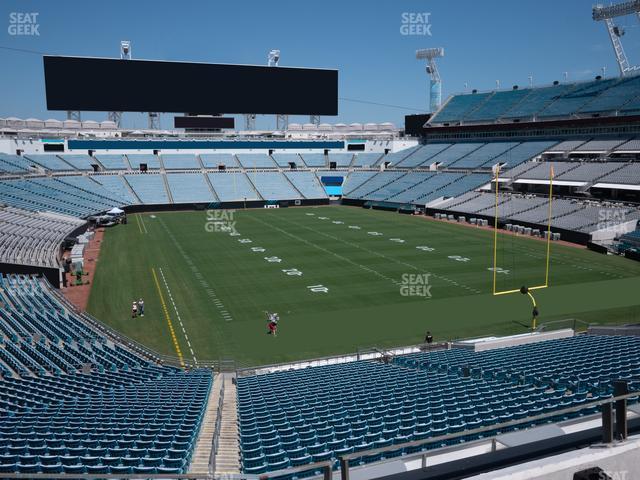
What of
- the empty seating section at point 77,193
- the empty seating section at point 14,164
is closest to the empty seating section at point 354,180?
the empty seating section at point 77,193

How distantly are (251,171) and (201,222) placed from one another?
22.5 metres

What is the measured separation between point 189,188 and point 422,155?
33452 mm

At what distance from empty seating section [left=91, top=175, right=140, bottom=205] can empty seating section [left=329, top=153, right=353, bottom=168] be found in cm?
3040

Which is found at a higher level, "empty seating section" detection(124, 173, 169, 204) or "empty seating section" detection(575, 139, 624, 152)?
"empty seating section" detection(575, 139, 624, 152)

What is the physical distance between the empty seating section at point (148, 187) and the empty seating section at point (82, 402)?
4240 cm

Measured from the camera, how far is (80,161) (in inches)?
2672

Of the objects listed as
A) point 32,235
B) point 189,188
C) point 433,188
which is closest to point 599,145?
point 433,188

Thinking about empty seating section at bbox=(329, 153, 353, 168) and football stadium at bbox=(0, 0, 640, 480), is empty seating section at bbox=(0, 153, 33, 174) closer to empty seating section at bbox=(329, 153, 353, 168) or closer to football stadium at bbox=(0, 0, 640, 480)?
football stadium at bbox=(0, 0, 640, 480)

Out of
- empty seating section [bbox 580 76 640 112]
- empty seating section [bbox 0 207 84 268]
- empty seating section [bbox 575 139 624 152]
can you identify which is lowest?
empty seating section [bbox 0 207 84 268]

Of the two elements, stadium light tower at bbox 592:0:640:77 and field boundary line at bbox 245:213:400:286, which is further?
stadium light tower at bbox 592:0:640:77

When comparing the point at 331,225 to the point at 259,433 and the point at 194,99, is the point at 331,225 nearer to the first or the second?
the point at 194,99

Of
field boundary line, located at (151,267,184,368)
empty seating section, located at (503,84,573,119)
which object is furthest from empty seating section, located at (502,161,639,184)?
field boundary line, located at (151,267,184,368)

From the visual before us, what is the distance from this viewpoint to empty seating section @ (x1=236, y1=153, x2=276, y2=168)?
250 ft

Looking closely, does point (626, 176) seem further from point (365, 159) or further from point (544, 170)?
point (365, 159)
